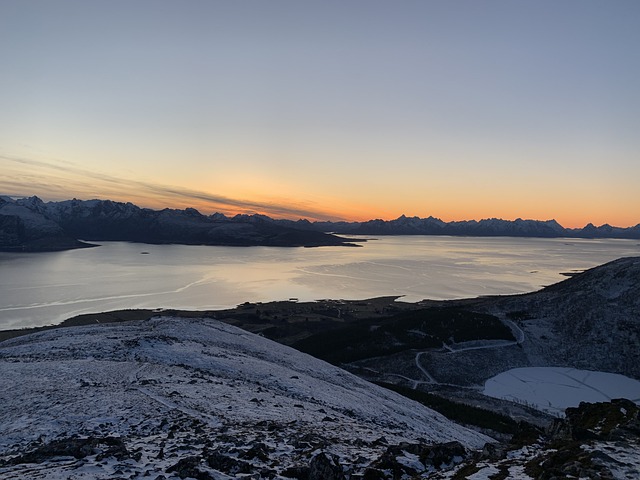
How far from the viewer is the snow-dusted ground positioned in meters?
56.0

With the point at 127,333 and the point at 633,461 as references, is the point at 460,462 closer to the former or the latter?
the point at 633,461

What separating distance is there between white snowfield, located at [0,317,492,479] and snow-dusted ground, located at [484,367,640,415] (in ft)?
94.7

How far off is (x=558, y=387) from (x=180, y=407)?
197 ft

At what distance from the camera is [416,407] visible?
122 ft

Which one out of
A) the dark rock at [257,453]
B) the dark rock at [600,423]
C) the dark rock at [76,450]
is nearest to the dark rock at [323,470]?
the dark rock at [257,453]

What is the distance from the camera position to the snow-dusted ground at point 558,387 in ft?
184

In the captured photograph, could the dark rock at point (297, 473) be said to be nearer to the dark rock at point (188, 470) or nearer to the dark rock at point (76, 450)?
the dark rock at point (188, 470)

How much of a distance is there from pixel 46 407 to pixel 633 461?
83.4 ft

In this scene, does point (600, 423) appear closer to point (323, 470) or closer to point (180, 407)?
point (323, 470)

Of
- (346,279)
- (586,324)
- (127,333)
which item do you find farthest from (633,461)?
(346,279)

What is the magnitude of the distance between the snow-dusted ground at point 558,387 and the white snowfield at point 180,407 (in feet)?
94.7

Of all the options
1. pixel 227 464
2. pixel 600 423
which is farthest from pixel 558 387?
pixel 227 464

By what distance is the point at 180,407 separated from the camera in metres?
21.8

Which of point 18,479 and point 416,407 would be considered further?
point 416,407
